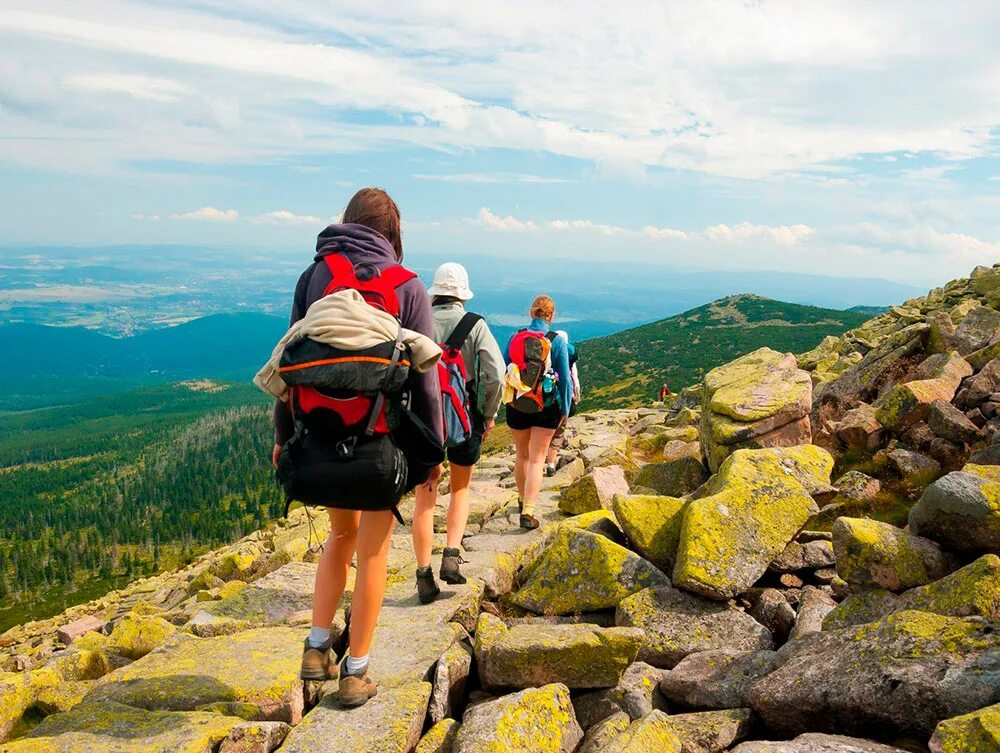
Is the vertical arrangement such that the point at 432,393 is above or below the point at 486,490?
above

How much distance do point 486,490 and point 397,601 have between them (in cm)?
902

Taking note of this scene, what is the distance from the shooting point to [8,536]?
196m

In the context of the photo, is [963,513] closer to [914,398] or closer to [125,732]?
[914,398]

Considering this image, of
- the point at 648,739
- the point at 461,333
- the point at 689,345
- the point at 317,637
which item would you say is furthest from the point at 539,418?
the point at 689,345

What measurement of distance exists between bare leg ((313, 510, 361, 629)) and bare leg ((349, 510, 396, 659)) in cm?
24

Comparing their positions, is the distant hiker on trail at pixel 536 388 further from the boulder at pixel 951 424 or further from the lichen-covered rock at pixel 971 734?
the lichen-covered rock at pixel 971 734

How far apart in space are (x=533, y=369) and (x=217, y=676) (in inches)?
276

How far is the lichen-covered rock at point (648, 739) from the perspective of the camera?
4.89 metres

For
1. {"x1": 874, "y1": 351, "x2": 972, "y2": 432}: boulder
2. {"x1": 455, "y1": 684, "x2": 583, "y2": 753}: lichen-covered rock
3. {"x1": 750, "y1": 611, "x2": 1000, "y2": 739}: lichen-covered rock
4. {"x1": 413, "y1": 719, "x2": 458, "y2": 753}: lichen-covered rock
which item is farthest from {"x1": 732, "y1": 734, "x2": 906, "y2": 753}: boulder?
{"x1": 874, "y1": 351, "x2": 972, "y2": 432}: boulder

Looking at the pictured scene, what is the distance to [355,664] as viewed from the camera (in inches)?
239

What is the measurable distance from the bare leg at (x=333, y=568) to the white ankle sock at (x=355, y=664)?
0.49 meters

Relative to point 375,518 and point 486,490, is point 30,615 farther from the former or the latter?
point 375,518

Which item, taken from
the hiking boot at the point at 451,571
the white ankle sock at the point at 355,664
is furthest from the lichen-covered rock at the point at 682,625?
the white ankle sock at the point at 355,664

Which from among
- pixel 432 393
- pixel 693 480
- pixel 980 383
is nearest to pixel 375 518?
pixel 432 393
